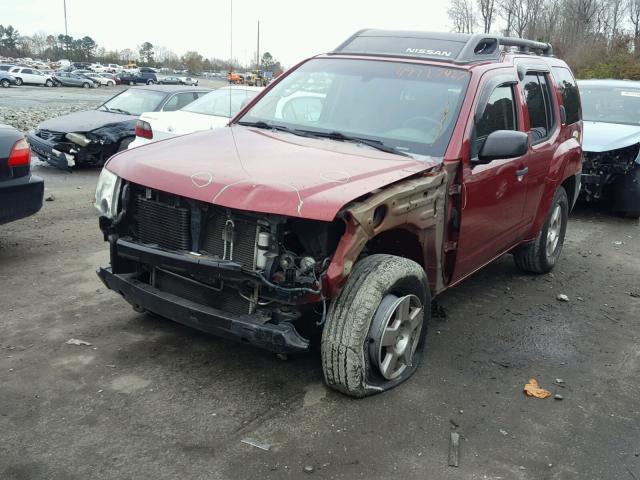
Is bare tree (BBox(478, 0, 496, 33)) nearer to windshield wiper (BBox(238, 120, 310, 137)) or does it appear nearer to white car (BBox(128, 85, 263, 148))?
white car (BBox(128, 85, 263, 148))

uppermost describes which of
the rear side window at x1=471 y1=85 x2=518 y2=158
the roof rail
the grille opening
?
the roof rail

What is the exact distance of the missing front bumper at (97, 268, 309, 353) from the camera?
133 inches

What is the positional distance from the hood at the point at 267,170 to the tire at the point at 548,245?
2517 millimetres

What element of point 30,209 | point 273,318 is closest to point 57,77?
point 30,209

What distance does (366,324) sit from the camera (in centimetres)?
353

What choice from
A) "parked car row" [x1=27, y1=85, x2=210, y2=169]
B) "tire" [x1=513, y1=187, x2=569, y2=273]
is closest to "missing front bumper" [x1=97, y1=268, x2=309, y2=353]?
"tire" [x1=513, y1=187, x2=569, y2=273]

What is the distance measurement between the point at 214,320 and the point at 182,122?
6.22 m

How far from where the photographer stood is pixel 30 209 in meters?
5.83

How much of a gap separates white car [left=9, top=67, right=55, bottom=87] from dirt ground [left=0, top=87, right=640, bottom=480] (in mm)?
48916

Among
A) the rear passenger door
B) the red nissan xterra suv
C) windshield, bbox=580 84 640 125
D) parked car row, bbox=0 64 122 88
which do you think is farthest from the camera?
parked car row, bbox=0 64 122 88

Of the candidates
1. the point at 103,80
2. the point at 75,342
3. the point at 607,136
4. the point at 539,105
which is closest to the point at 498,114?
the point at 539,105

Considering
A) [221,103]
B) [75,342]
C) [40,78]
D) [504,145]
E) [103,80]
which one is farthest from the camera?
[103,80]

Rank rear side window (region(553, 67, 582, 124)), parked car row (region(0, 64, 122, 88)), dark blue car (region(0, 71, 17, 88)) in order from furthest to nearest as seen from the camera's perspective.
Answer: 1. parked car row (region(0, 64, 122, 88))
2. dark blue car (region(0, 71, 17, 88))
3. rear side window (region(553, 67, 582, 124))

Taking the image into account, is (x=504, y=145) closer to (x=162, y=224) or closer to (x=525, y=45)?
(x=525, y=45)
